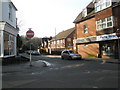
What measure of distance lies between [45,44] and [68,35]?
2753 centimetres

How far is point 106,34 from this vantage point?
24.5 metres

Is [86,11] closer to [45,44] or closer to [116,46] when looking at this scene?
[116,46]

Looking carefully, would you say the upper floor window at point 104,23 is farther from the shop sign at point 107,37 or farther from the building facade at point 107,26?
the shop sign at point 107,37

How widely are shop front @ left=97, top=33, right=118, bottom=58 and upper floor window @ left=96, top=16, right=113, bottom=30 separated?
1549 millimetres

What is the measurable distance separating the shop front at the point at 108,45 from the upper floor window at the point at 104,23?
5.08 ft

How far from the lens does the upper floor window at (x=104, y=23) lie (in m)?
24.2

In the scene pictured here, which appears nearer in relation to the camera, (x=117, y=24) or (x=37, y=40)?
(x=117, y=24)

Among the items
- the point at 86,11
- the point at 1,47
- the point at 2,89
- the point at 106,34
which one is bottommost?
the point at 2,89

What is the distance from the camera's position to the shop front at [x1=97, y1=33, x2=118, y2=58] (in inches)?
918

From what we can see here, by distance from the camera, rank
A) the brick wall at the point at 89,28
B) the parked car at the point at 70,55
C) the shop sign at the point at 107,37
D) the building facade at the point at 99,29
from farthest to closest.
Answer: the brick wall at the point at 89,28
the parked car at the point at 70,55
the building facade at the point at 99,29
the shop sign at the point at 107,37

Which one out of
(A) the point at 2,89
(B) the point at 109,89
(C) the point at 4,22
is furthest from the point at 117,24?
(A) the point at 2,89

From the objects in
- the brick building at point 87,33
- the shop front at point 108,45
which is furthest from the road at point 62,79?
the brick building at point 87,33

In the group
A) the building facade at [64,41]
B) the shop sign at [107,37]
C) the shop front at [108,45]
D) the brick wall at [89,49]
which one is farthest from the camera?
the building facade at [64,41]

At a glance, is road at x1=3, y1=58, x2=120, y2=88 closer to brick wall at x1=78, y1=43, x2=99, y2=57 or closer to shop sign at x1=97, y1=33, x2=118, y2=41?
shop sign at x1=97, y1=33, x2=118, y2=41
